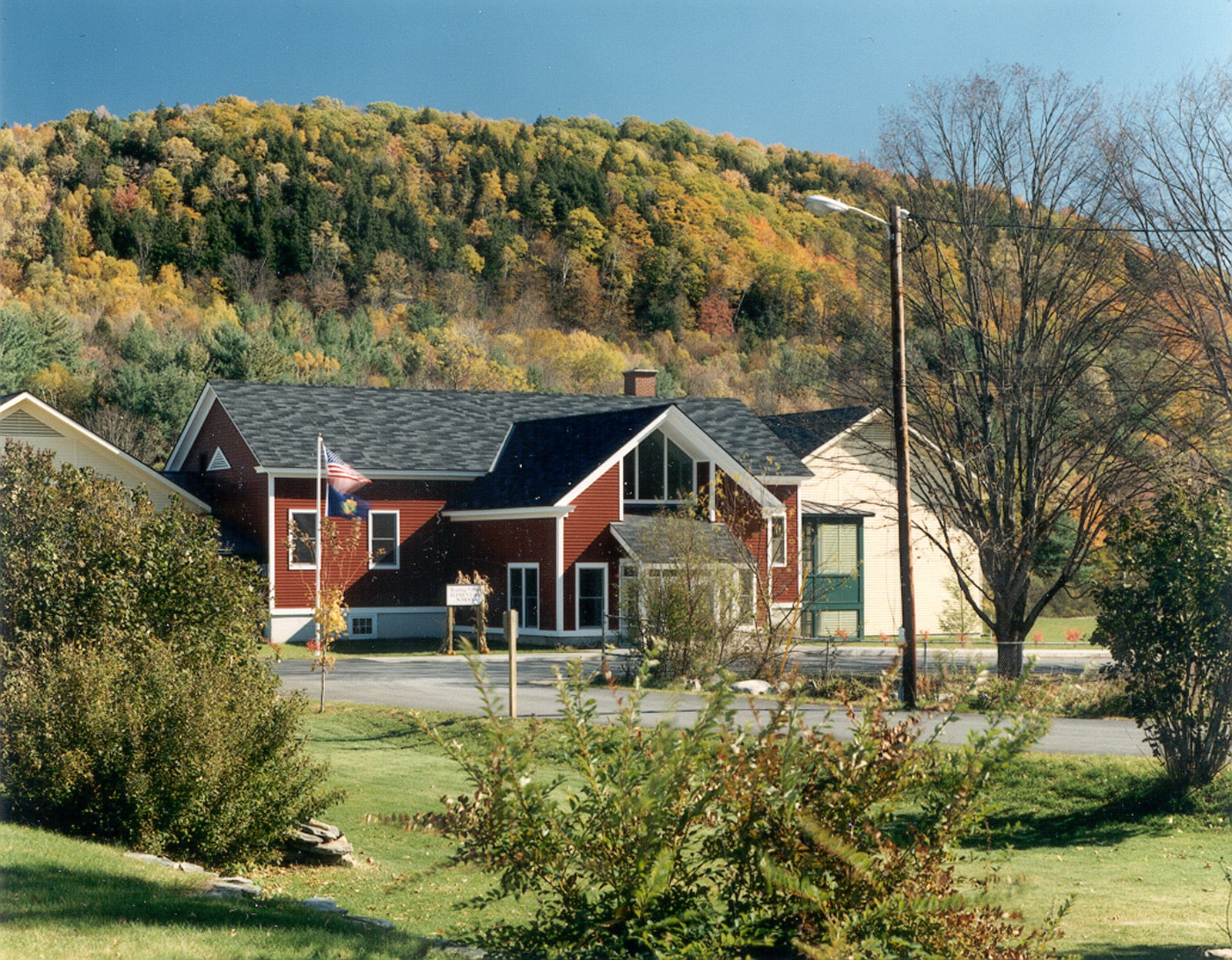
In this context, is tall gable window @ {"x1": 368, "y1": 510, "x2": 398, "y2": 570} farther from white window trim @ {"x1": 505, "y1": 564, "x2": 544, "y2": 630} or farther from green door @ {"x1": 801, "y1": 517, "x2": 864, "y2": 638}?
green door @ {"x1": 801, "y1": 517, "x2": 864, "y2": 638}

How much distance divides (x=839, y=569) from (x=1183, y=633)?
26.9m

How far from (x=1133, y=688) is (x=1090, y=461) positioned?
12.2 m

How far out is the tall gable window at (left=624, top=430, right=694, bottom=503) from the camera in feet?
116

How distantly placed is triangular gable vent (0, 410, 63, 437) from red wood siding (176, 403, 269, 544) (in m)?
4.24

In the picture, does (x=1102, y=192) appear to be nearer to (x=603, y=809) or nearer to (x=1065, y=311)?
(x=1065, y=311)

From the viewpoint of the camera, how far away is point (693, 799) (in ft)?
22.0

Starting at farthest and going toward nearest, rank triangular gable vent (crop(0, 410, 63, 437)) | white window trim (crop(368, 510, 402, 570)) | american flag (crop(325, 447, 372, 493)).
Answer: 1. white window trim (crop(368, 510, 402, 570))
2. triangular gable vent (crop(0, 410, 63, 437))
3. american flag (crop(325, 447, 372, 493))

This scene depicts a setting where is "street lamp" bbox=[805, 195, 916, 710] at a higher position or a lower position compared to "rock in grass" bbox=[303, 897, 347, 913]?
higher

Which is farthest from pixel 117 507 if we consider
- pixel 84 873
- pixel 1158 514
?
pixel 1158 514

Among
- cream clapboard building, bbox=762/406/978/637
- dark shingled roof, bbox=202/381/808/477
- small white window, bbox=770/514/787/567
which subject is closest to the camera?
small white window, bbox=770/514/787/567

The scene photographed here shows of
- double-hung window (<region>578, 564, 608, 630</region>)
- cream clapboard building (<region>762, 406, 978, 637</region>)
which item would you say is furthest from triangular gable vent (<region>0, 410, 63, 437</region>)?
cream clapboard building (<region>762, 406, 978, 637</region>)

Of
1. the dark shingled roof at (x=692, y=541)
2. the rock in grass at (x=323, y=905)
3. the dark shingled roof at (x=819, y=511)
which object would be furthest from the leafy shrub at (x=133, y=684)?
the dark shingled roof at (x=819, y=511)

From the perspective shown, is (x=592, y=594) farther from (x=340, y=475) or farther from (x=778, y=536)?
(x=340, y=475)

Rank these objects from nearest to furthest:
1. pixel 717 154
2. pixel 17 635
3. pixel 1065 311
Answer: pixel 17 635, pixel 1065 311, pixel 717 154
